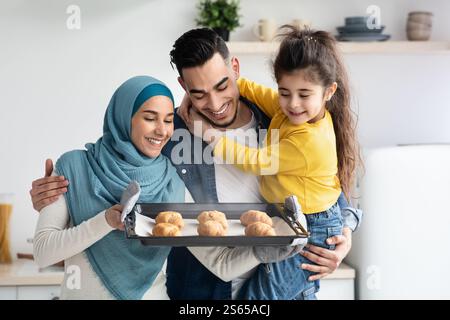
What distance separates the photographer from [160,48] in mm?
1514

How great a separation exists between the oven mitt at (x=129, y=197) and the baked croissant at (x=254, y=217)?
0.16m

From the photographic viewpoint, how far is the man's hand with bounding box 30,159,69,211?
1084mm

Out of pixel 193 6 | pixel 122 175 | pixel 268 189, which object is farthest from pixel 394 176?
pixel 122 175

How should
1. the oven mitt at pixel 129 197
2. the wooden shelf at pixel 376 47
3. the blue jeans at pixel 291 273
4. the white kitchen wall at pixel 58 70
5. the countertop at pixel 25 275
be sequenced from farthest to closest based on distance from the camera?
the wooden shelf at pixel 376 47
the countertop at pixel 25 275
the white kitchen wall at pixel 58 70
the blue jeans at pixel 291 273
the oven mitt at pixel 129 197

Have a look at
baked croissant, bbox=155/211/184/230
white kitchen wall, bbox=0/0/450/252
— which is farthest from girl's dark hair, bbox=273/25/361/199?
white kitchen wall, bbox=0/0/450/252

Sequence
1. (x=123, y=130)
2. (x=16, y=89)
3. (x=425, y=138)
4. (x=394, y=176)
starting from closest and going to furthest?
1. (x=123, y=130)
2. (x=16, y=89)
3. (x=394, y=176)
4. (x=425, y=138)

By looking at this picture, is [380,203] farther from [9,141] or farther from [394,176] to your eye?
[9,141]

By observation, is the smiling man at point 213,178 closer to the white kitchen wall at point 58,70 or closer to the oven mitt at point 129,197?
the oven mitt at point 129,197

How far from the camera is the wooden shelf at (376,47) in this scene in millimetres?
1800

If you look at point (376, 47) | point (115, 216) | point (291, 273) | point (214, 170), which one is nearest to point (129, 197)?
point (115, 216)

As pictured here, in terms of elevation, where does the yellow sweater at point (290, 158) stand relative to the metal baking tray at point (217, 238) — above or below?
above

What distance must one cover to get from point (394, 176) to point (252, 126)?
0.78m

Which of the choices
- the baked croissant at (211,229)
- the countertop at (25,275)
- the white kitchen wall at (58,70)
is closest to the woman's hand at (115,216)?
the baked croissant at (211,229)
